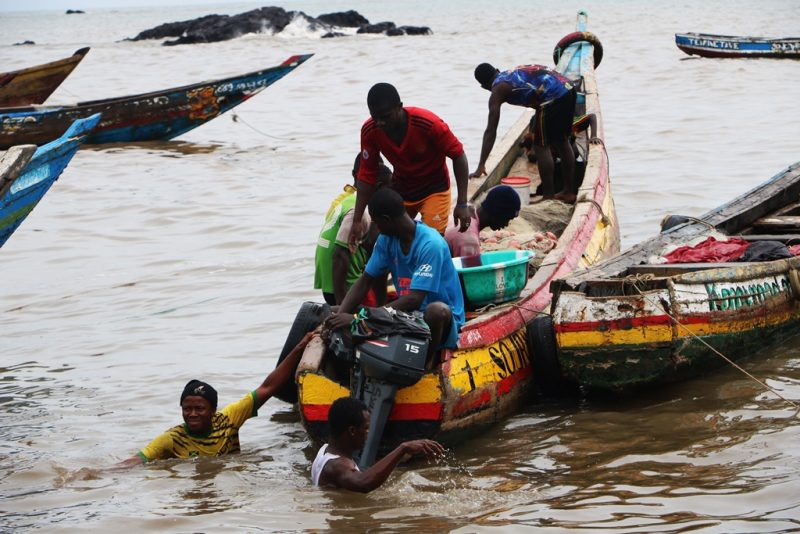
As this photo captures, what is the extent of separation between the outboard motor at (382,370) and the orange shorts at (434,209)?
6.01 feet

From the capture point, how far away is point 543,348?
609cm

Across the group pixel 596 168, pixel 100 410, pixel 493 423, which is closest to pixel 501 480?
pixel 493 423

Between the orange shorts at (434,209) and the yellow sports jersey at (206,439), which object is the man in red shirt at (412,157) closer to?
the orange shorts at (434,209)

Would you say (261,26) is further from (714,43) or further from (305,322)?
(305,322)

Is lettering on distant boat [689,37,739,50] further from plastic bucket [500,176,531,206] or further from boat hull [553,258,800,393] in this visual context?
boat hull [553,258,800,393]

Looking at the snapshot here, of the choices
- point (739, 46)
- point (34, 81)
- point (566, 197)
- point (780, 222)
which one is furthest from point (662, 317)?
point (739, 46)

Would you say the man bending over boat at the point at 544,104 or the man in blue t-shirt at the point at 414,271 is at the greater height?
the man bending over boat at the point at 544,104

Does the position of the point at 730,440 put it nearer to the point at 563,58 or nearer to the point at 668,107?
the point at 563,58

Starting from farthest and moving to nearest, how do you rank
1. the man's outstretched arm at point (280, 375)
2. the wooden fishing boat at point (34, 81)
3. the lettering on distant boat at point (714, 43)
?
1. the lettering on distant boat at point (714, 43)
2. the wooden fishing boat at point (34, 81)
3. the man's outstretched arm at point (280, 375)

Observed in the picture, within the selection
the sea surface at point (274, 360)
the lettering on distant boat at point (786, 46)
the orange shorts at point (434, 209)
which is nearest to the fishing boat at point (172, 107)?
the sea surface at point (274, 360)

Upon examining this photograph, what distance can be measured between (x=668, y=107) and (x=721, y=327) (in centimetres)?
1385

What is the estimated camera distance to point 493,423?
5.91 metres

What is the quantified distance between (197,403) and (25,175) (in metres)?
3.46

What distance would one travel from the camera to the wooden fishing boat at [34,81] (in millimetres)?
16016
